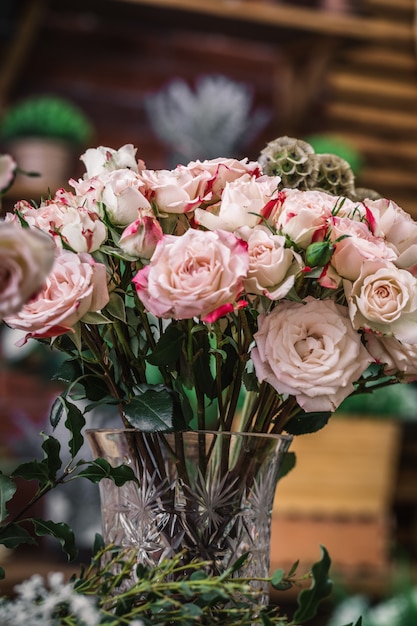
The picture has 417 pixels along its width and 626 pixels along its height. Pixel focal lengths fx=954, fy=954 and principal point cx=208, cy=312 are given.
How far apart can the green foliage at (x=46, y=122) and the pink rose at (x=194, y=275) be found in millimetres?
1527

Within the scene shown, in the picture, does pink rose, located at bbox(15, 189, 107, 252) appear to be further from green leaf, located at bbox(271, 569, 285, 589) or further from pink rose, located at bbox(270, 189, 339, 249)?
green leaf, located at bbox(271, 569, 285, 589)

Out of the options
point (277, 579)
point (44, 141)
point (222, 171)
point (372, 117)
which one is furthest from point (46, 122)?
point (277, 579)

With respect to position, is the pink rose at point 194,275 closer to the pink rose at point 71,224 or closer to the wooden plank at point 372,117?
the pink rose at point 71,224

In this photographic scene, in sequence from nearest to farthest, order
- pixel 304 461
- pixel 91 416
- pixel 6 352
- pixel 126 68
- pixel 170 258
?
pixel 170 258 → pixel 91 416 → pixel 304 461 → pixel 6 352 → pixel 126 68

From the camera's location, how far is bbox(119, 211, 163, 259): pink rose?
1.92 feet

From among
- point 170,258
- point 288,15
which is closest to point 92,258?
point 170,258

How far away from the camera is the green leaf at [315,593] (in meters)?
0.59

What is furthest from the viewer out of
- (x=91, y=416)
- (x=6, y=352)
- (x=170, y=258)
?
(x=6, y=352)

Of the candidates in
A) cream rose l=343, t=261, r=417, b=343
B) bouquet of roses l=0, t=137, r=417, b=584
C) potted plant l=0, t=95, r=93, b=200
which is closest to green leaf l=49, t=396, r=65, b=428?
bouquet of roses l=0, t=137, r=417, b=584

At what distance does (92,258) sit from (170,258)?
0.16 feet

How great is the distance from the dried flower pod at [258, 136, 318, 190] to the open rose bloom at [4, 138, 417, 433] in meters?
0.07

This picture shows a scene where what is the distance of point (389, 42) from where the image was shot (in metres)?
2.57

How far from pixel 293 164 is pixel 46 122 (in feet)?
4.68

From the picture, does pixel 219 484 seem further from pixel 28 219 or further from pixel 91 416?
pixel 91 416
